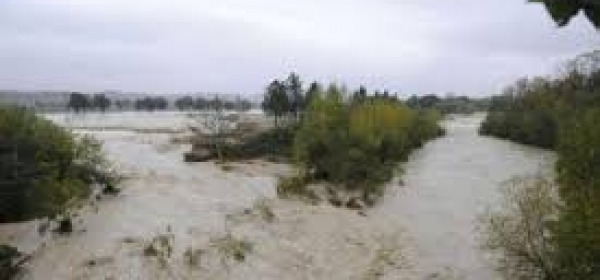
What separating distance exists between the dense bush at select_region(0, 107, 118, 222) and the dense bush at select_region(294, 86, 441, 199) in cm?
1619

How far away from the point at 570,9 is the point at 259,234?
2833 cm

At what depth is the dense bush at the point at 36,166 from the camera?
32875 mm

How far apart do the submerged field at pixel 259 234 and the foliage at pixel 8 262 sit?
535 mm

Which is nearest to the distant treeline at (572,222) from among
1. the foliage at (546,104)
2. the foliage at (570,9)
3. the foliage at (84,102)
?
the foliage at (570,9)

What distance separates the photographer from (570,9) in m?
5.65

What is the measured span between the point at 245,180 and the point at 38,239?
890 inches

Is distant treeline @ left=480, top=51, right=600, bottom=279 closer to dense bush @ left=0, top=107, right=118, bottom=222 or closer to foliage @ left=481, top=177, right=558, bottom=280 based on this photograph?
foliage @ left=481, top=177, right=558, bottom=280

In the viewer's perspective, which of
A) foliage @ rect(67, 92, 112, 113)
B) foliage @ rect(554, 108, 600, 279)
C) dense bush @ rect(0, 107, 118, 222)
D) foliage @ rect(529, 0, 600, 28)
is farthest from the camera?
foliage @ rect(67, 92, 112, 113)

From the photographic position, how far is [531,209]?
24.1 meters

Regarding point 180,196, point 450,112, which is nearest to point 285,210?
point 180,196

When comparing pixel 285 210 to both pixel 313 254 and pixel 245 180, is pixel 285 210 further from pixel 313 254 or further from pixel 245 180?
pixel 245 180

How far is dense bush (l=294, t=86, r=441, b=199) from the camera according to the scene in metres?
51.2

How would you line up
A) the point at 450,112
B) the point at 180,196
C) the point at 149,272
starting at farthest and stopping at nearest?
the point at 450,112, the point at 180,196, the point at 149,272

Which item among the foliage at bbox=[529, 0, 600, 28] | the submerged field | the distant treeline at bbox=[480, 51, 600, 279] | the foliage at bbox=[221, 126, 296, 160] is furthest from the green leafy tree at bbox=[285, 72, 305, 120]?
the foliage at bbox=[529, 0, 600, 28]
